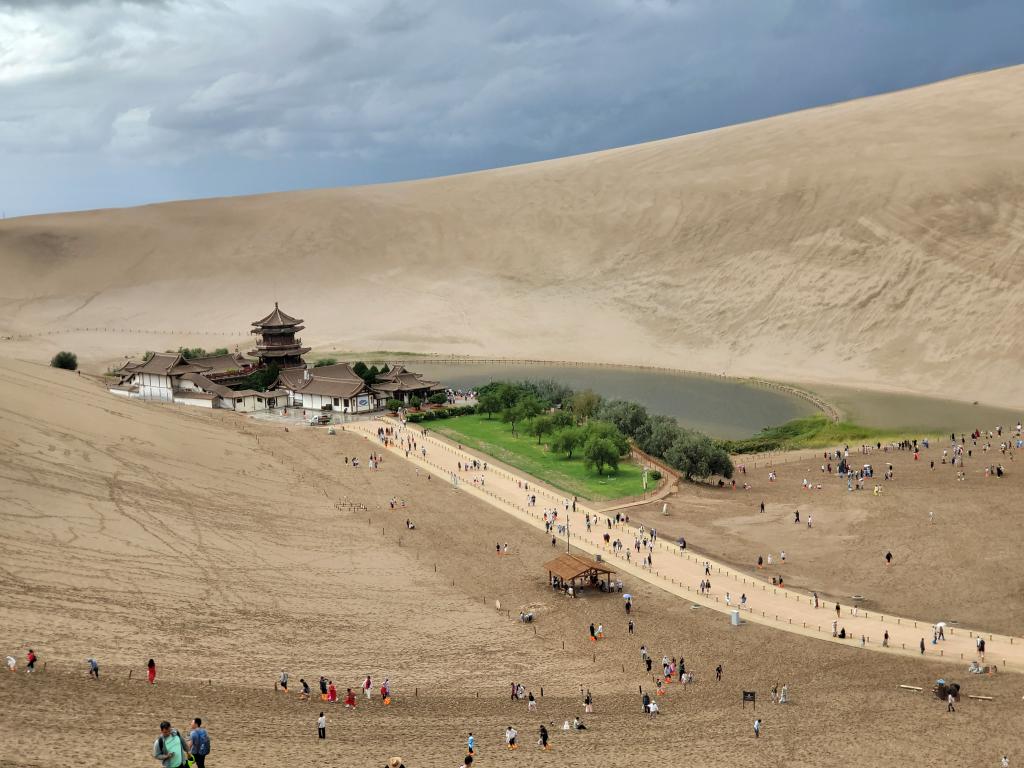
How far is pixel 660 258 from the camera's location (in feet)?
329

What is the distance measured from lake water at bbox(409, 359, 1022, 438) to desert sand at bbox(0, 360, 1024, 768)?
25711mm

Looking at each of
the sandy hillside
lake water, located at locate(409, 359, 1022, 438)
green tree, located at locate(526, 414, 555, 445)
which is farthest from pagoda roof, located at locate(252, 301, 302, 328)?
green tree, located at locate(526, 414, 555, 445)

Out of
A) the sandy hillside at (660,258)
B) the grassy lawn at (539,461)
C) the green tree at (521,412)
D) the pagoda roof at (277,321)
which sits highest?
the sandy hillside at (660,258)

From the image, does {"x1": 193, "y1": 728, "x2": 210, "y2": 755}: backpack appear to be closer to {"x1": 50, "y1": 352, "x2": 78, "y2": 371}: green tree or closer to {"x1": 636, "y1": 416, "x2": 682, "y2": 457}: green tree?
{"x1": 636, "y1": 416, "x2": 682, "y2": 457}: green tree

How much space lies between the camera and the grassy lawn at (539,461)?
41344 mm

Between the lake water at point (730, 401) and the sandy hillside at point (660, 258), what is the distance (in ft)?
14.6

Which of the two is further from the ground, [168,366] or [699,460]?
[168,366]

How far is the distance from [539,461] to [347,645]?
23585 millimetres

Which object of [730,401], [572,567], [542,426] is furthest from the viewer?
[730,401]

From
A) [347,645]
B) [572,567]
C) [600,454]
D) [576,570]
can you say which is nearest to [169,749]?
[347,645]

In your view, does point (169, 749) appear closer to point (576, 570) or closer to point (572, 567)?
point (576, 570)

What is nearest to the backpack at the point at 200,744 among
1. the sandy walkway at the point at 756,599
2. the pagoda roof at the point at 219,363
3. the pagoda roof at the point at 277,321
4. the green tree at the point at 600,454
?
the sandy walkway at the point at 756,599

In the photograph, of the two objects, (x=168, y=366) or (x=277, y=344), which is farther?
(x=277, y=344)

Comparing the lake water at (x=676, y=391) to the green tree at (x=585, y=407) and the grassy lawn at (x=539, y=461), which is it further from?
the grassy lawn at (x=539, y=461)
